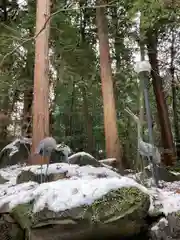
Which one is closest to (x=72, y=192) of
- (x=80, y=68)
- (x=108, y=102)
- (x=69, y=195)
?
(x=69, y=195)

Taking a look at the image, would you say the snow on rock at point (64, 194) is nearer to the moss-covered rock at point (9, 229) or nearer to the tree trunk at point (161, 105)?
the moss-covered rock at point (9, 229)

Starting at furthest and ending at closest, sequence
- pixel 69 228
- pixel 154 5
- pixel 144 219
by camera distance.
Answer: pixel 154 5 → pixel 144 219 → pixel 69 228

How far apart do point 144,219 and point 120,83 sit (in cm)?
880

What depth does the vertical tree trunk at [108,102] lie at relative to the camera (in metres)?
9.09

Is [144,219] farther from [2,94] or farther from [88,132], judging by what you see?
[88,132]

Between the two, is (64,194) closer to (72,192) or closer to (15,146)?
(72,192)

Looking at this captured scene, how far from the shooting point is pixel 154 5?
6.48m

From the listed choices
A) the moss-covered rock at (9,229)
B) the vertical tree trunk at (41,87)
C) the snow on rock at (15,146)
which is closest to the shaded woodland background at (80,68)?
the snow on rock at (15,146)

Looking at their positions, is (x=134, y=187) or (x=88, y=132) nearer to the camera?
(x=134, y=187)

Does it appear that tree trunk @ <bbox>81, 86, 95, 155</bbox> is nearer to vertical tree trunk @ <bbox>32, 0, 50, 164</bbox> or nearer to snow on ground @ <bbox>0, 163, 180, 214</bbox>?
vertical tree trunk @ <bbox>32, 0, 50, 164</bbox>

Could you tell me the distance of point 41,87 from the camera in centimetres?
775

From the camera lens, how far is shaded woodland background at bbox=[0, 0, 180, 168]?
35.6 ft

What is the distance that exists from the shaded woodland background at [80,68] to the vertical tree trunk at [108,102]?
0.82m

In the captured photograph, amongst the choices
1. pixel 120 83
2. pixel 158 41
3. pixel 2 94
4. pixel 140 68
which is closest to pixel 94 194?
pixel 140 68
